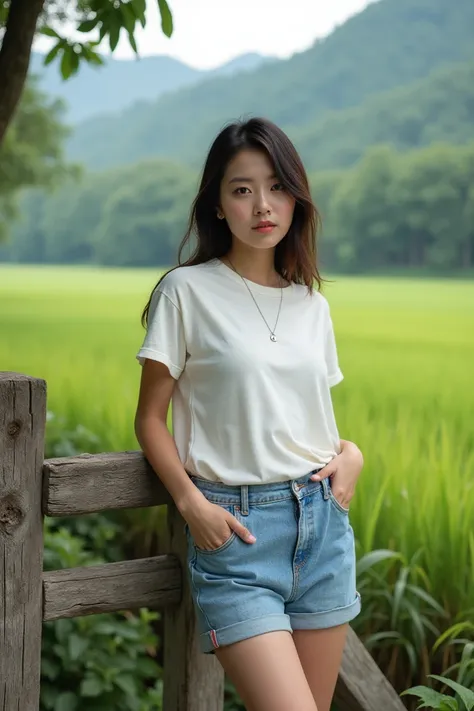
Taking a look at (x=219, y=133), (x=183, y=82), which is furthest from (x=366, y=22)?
(x=219, y=133)

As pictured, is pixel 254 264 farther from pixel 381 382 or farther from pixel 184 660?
pixel 381 382

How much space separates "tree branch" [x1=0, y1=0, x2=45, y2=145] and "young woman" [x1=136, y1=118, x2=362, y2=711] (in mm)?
803

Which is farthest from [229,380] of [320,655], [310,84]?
[310,84]

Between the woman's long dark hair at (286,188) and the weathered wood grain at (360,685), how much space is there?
27.3 inches

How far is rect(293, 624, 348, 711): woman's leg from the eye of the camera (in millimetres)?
1324

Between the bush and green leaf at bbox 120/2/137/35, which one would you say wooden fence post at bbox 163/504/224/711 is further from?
green leaf at bbox 120/2/137/35

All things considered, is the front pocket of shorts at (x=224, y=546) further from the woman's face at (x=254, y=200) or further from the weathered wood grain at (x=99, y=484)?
the woman's face at (x=254, y=200)

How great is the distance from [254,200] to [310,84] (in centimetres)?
512

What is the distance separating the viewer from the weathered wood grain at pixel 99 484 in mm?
1288

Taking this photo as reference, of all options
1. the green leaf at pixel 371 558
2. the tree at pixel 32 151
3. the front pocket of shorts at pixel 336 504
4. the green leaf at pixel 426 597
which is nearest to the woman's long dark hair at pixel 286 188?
the front pocket of shorts at pixel 336 504

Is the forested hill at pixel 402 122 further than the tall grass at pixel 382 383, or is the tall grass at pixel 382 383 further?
the forested hill at pixel 402 122

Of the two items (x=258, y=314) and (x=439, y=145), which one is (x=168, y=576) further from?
(x=439, y=145)

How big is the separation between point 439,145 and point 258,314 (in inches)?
137

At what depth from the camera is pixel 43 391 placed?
1.27m
